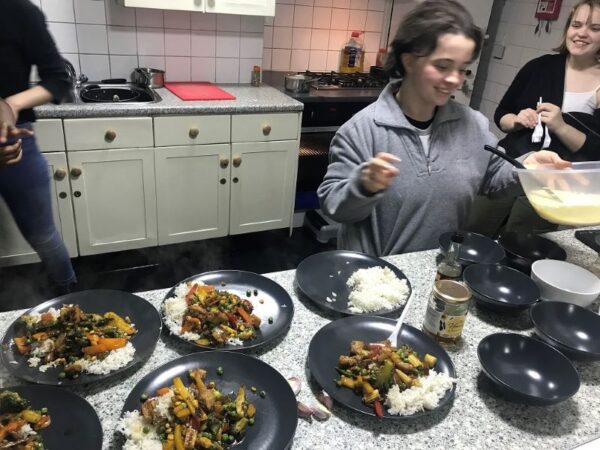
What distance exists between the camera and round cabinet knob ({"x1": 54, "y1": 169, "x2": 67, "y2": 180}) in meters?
2.43

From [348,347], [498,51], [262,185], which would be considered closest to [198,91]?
[262,185]

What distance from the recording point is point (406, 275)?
135 centimetres

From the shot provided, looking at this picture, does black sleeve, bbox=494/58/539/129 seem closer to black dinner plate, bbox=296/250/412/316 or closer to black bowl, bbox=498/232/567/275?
black bowl, bbox=498/232/567/275

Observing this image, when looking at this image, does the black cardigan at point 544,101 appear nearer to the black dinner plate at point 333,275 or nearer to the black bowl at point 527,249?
the black bowl at point 527,249

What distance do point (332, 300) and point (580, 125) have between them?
1.58 meters

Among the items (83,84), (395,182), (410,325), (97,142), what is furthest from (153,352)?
(83,84)

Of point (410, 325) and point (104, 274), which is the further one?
point (104, 274)

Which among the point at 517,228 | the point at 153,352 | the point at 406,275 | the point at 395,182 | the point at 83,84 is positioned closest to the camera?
the point at 153,352

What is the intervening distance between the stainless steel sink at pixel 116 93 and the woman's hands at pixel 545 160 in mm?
1976

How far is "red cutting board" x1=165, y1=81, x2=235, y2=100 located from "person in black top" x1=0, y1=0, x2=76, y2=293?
967mm

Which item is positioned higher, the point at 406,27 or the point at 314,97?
the point at 406,27

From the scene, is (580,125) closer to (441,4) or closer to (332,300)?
(441,4)

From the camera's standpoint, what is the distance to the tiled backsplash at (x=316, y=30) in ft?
11.1

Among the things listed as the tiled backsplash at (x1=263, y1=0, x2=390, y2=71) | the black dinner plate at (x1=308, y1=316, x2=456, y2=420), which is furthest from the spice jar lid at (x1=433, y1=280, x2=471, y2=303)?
the tiled backsplash at (x1=263, y1=0, x2=390, y2=71)
